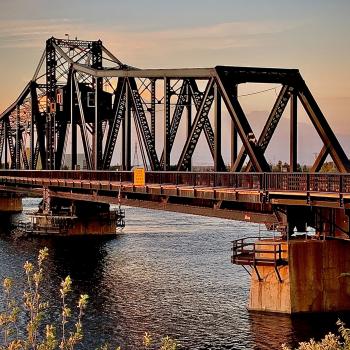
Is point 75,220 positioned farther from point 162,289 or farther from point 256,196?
point 256,196

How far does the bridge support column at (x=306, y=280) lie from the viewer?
44.6 meters

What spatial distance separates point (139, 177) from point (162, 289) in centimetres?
995

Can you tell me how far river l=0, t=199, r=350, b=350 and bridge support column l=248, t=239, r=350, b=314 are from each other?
855 mm

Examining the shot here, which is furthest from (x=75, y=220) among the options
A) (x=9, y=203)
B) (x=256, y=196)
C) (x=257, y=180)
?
(x=9, y=203)

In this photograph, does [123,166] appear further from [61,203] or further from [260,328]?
[260,328]

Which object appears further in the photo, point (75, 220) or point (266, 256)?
point (75, 220)

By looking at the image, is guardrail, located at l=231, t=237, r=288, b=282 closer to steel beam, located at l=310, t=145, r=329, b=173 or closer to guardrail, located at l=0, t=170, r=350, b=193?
guardrail, located at l=0, t=170, r=350, b=193

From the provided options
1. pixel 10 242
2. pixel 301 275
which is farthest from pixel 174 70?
pixel 10 242

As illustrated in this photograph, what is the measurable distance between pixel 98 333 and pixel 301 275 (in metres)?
11.1

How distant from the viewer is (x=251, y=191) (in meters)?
47.9

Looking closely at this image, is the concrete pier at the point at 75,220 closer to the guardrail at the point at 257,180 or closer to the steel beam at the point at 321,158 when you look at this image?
the guardrail at the point at 257,180

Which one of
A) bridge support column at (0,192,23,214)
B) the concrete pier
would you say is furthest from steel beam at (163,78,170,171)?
bridge support column at (0,192,23,214)

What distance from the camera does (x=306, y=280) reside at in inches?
1764

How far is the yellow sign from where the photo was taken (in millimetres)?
62156
